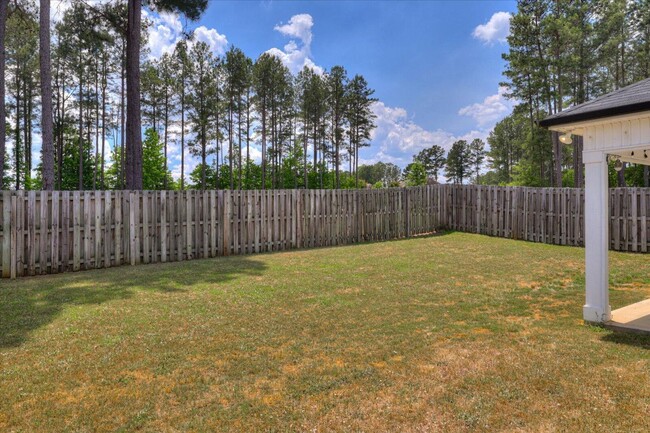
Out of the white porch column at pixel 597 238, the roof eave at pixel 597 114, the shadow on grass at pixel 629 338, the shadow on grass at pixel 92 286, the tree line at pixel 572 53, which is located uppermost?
the tree line at pixel 572 53

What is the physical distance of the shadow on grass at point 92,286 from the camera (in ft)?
15.0

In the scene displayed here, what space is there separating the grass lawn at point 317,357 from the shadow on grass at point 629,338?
0.18 feet

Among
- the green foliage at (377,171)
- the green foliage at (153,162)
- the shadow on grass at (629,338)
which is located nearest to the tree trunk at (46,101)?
the shadow on grass at (629,338)

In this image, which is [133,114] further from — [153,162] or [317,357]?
[153,162]

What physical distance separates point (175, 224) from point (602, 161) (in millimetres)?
9016

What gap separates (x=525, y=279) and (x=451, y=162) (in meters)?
76.1

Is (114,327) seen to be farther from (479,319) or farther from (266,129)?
(266,129)

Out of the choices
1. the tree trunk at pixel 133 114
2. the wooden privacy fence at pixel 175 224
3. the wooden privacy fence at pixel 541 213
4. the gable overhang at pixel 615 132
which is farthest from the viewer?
the tree trunk at pixel 133 114

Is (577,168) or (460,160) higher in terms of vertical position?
(460,160)

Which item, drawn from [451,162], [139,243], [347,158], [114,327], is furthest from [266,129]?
Answer: [451,162]

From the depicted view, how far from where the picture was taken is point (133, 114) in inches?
449

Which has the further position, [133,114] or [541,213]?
[541,213]

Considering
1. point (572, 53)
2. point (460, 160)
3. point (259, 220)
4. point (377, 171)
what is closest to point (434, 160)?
point (460, 160)

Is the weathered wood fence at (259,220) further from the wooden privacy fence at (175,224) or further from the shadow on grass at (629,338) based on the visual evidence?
the shadow on grass at (629,338)
